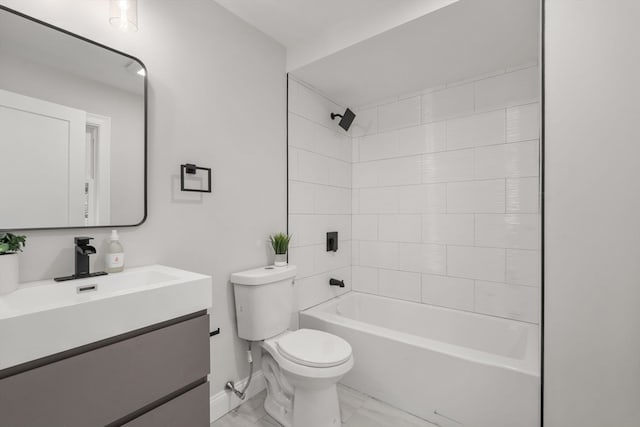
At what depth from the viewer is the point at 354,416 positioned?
178 cm

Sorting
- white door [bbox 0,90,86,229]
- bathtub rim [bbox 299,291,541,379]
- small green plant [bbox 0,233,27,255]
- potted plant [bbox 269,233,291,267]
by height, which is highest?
white door [bbox 0,90,86,229]

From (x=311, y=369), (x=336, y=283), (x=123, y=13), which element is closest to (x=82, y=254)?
(x=123, y=13)

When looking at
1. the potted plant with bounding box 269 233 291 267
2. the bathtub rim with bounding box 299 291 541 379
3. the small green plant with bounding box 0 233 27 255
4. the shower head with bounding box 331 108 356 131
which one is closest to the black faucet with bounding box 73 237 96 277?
the small green plant with bounding box 0 233 27 255

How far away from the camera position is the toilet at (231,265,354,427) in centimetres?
154

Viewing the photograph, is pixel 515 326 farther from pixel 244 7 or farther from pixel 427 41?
pixel 244 7

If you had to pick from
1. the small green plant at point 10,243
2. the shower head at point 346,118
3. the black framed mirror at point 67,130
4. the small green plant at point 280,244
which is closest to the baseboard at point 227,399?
the small green plant at point 280,244

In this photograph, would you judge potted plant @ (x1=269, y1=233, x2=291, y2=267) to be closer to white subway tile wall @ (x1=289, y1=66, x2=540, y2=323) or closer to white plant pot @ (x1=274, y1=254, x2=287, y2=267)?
white plant pot @ (x1=274, y1=254, x2=287, y2=267)

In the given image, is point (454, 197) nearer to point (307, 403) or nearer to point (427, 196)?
point (427, 196)

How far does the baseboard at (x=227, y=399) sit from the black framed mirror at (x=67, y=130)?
1116 millimetres

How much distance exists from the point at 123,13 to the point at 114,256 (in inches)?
41.2

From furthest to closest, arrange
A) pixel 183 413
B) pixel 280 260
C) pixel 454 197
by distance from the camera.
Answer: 1. pixel 454 197
2. pixel 280 260
3. pixel 183 413

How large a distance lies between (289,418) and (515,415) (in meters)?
1.17

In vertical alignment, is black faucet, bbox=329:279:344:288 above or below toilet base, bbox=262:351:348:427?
above

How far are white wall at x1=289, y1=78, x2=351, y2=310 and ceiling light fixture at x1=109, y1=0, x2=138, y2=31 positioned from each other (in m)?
1.12
